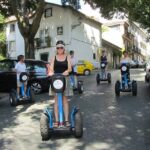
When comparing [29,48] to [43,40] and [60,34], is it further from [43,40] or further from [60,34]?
[43,40]

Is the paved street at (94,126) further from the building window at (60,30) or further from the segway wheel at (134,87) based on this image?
the building window at (60,30)

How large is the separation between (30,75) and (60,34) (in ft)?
116

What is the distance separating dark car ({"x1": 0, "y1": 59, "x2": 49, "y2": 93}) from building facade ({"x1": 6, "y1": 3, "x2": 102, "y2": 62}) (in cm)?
3246

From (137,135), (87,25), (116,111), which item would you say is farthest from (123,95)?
A: (87,25)

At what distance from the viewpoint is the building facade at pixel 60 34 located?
5253 centimetres

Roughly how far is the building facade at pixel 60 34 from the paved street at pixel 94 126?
1469 inches

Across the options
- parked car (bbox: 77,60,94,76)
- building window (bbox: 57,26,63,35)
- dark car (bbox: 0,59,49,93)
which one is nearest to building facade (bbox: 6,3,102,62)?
building window (bbox: 57,26,63,35)

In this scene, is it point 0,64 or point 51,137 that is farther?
point 0,64

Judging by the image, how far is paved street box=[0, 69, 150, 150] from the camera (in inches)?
323

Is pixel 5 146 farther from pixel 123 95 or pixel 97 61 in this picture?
pixel 97 61

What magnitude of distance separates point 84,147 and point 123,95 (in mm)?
8036

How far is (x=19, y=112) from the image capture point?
41.7ft

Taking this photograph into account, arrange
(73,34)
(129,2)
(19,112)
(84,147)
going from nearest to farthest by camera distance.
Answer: (84,147) < (19,112) < (129,2) < (73,34)

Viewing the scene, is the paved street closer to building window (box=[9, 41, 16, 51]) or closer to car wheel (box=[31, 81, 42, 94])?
car wheel (box=[31, 81, 42, 94])
